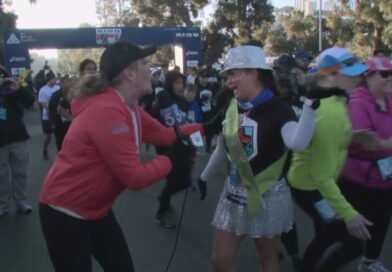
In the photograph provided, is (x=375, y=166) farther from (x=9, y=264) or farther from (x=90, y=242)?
(x=9, y=264)

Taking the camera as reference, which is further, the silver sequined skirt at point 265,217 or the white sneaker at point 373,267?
the white sneaker at point 373,267

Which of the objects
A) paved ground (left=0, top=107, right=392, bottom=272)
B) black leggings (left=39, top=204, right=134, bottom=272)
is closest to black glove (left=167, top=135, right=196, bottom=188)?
black leggings (left=39, top=204, right=134, bottom=272)

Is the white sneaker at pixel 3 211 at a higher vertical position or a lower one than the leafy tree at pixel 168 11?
lower

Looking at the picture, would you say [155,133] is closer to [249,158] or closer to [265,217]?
[249,158]

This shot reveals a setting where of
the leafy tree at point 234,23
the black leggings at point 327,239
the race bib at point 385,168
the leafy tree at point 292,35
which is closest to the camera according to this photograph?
the black leggings at point 327,239

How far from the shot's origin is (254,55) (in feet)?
9.78

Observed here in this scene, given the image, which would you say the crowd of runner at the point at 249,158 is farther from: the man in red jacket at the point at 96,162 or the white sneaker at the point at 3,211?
the white sneaker at the point at 3,211

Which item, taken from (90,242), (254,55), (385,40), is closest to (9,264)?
(90,242)

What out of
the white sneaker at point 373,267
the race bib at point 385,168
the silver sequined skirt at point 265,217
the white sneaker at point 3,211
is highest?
the race bib at point 385,168

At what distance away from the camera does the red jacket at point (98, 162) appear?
2.40 meters

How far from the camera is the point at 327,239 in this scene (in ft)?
11.4

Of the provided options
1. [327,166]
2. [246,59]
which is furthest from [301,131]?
[246,59]

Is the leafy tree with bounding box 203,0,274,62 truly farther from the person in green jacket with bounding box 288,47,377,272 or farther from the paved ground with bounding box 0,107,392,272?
the person in green jacket with bounding box 288,47,377,272

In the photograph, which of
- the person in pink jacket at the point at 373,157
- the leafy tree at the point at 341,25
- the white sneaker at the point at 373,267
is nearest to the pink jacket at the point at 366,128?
the person in pink jacket at the point at 373,157
